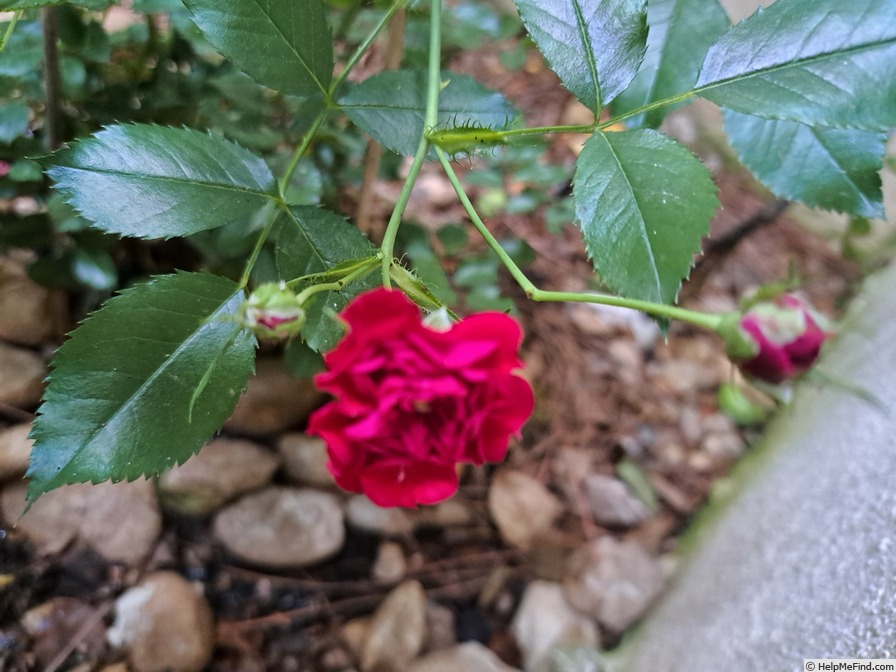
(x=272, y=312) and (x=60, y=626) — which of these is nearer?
(x=272, y=312)

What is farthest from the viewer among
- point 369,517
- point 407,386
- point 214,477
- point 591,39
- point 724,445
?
point 724,445

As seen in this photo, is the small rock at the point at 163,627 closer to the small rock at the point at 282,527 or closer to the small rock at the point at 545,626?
the small rock at the point at 282,527

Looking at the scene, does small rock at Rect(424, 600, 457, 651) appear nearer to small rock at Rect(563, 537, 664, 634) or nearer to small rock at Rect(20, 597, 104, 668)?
small rock at Rect(563, 537, 664, 634)

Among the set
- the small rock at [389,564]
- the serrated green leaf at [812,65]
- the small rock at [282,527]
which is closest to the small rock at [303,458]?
the small rock at [282,527]

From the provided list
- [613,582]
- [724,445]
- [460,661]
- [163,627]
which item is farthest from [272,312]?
[724,445]

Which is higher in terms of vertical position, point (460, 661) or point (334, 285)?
point (334, 285)

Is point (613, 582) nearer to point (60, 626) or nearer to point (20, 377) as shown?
point (60, 626)

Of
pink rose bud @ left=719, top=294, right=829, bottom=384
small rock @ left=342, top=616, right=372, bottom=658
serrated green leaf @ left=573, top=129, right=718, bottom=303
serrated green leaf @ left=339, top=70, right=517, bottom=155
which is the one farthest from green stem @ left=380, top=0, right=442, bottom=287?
small rock @ left=342, top=616, right=372, bottom=658
